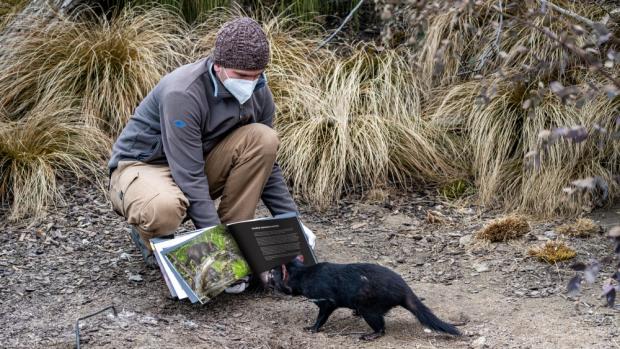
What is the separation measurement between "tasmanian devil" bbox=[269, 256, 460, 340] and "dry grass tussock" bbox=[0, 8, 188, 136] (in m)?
2.60

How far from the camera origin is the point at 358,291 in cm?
362

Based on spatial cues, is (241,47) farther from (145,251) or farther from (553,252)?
(553,252)

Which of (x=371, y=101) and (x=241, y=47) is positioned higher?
(x=241, y=47)

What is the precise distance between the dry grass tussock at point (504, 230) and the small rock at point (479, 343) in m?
1.31

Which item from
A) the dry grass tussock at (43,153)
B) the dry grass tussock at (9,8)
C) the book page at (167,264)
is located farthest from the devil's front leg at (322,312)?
the dry grass tussock at (9,8)

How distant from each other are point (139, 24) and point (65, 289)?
272 centimetres

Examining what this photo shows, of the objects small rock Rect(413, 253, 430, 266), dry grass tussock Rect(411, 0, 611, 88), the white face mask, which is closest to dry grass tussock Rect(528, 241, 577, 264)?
small rock Rect(413, 253, 430, 266)

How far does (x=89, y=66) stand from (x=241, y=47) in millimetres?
2649

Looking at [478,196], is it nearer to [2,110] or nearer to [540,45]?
[540,45]

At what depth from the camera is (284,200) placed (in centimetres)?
427

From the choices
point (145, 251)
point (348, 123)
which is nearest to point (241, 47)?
point (145, 251)

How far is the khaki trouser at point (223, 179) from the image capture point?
395 centimetres

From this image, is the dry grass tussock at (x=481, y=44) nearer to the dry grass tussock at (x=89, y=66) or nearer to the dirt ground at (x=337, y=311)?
the dirt ground at (x=337, y=311)

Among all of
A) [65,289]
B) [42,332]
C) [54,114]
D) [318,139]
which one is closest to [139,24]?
[54,114]
